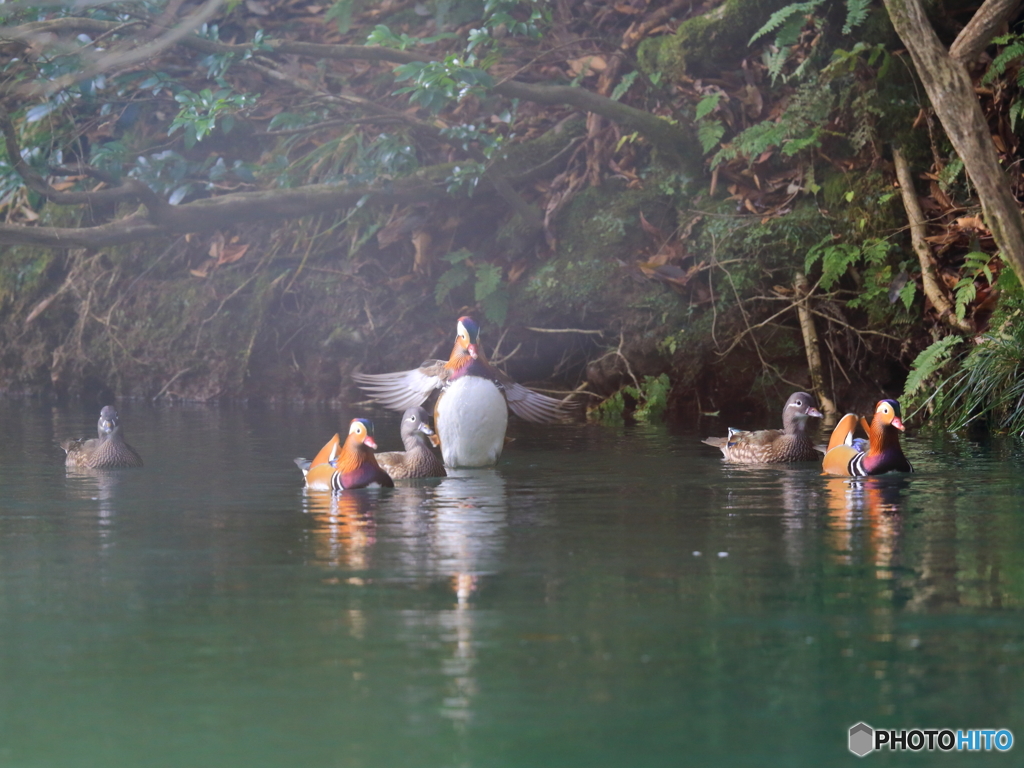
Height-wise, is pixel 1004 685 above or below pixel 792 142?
below

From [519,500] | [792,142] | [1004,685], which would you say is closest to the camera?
[1004,685]

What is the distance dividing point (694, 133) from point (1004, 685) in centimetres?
1154

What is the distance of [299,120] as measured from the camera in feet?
44.5

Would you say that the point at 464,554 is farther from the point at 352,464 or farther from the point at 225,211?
the point at 225,211

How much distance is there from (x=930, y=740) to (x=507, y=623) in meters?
1.53

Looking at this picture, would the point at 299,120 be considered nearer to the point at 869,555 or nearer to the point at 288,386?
the point at 288,386

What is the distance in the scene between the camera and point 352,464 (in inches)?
309

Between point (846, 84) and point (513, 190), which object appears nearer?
point (846, 84)


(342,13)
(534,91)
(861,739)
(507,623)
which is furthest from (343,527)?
(342,13)

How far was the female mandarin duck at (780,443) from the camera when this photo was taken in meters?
9.39

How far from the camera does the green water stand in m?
3.38

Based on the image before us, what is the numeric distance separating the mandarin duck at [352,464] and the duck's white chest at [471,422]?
4.60ft

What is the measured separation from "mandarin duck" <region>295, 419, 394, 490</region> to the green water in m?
0.13

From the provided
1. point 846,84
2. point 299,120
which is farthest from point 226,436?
point 846,84
